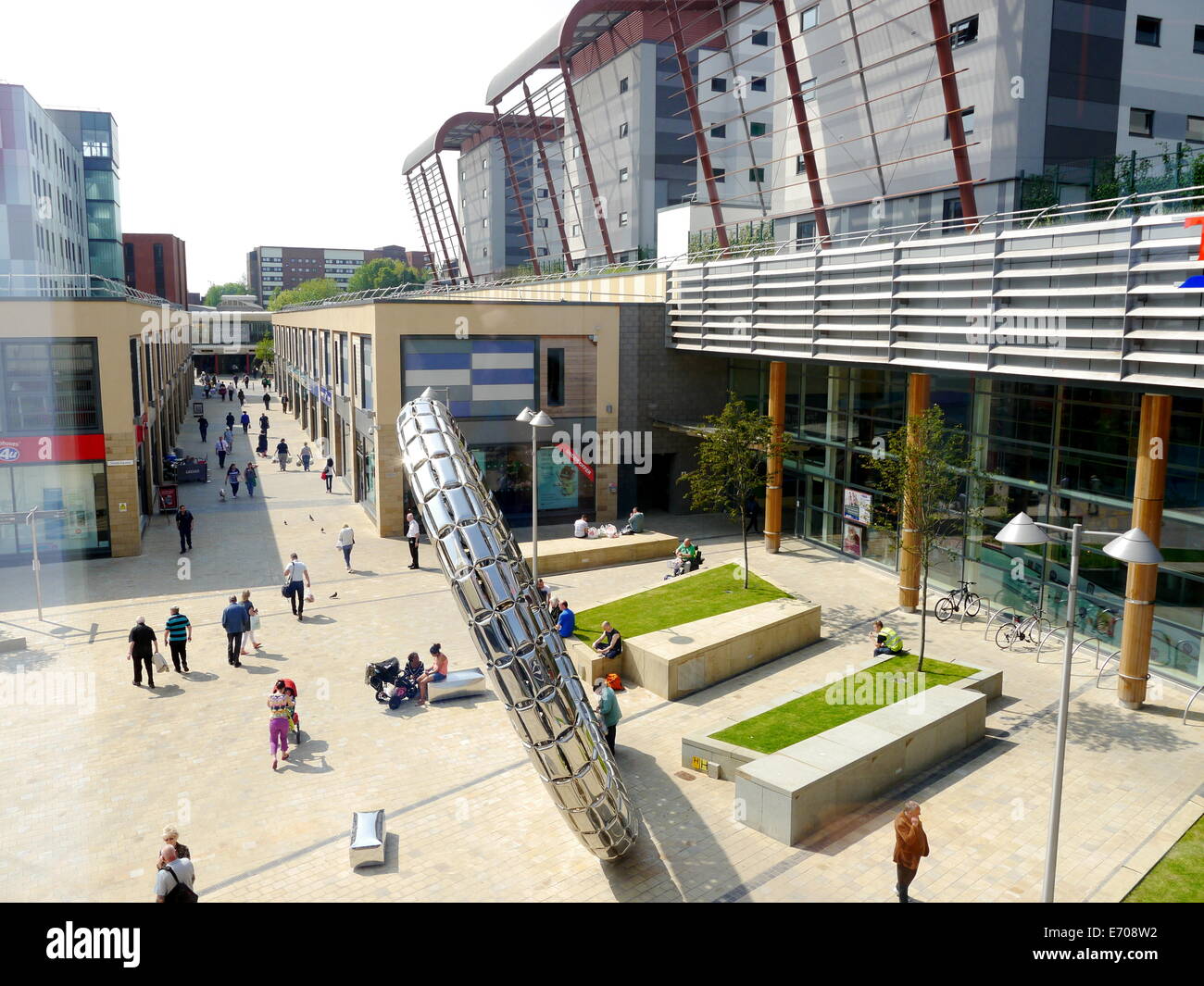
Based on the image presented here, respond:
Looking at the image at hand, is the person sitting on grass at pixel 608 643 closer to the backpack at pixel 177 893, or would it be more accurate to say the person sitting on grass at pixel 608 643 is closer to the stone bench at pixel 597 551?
the stone bench at pixel 597 551

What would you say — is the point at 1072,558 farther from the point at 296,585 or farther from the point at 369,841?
the point at 296,585

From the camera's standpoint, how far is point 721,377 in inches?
1308

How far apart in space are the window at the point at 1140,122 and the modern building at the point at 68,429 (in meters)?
30.0

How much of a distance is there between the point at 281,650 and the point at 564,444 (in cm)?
1398

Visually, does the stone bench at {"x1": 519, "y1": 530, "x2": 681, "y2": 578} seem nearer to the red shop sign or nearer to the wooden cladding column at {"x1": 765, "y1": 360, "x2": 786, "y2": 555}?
the wooden cladding column at {"x1": 765, "y1": 360, "x2": 786, "y2": 555}

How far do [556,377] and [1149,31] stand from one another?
20.6 meters

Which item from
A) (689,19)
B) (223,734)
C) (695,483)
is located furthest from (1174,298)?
(689,19)

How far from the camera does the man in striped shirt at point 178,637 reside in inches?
683

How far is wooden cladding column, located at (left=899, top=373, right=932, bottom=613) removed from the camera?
21.3 m

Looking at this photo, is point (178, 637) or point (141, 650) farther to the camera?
point (178, 637)

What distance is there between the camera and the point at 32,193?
60.3 metres

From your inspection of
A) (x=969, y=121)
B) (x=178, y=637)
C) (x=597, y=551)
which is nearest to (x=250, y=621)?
(x=178, y=637)

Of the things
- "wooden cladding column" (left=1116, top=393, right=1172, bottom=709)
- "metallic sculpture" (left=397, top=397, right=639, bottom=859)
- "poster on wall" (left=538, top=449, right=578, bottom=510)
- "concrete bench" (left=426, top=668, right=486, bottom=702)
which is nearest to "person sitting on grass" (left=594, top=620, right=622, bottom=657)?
"concrete bench" (left=426, top=668, right=486, bottom=702)
